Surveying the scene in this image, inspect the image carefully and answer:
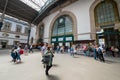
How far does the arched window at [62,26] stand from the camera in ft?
52.2

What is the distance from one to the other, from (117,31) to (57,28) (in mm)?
11816

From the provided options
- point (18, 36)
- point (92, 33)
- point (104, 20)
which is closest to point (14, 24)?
point (18, 36)

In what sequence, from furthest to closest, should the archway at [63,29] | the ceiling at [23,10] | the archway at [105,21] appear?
the ceiling at [23,10]
the archway at [63,29]
the archway at [105,21]

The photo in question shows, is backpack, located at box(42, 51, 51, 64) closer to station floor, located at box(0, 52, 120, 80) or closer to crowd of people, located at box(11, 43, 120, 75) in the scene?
crowd of people, located at box(11, 43, 120, 75)

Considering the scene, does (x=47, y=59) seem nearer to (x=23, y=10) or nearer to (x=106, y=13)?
(x=106, y=13)

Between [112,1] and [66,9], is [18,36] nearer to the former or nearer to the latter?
[66,9]

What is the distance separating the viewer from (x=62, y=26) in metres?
17.1

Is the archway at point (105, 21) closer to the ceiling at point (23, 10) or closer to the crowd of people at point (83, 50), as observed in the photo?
the crowd of people at point (83, 50)

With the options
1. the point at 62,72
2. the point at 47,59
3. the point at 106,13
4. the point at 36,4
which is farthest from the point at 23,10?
the point at 62,72

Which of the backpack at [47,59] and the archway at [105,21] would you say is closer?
the backpack at [47,59]

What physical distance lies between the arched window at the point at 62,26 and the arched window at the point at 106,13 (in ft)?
17.6

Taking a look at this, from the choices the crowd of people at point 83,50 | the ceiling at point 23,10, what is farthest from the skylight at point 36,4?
the crowd of people at point 83,50

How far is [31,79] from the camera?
302 centimetres

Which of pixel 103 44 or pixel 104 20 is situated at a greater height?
pixel 104 20
